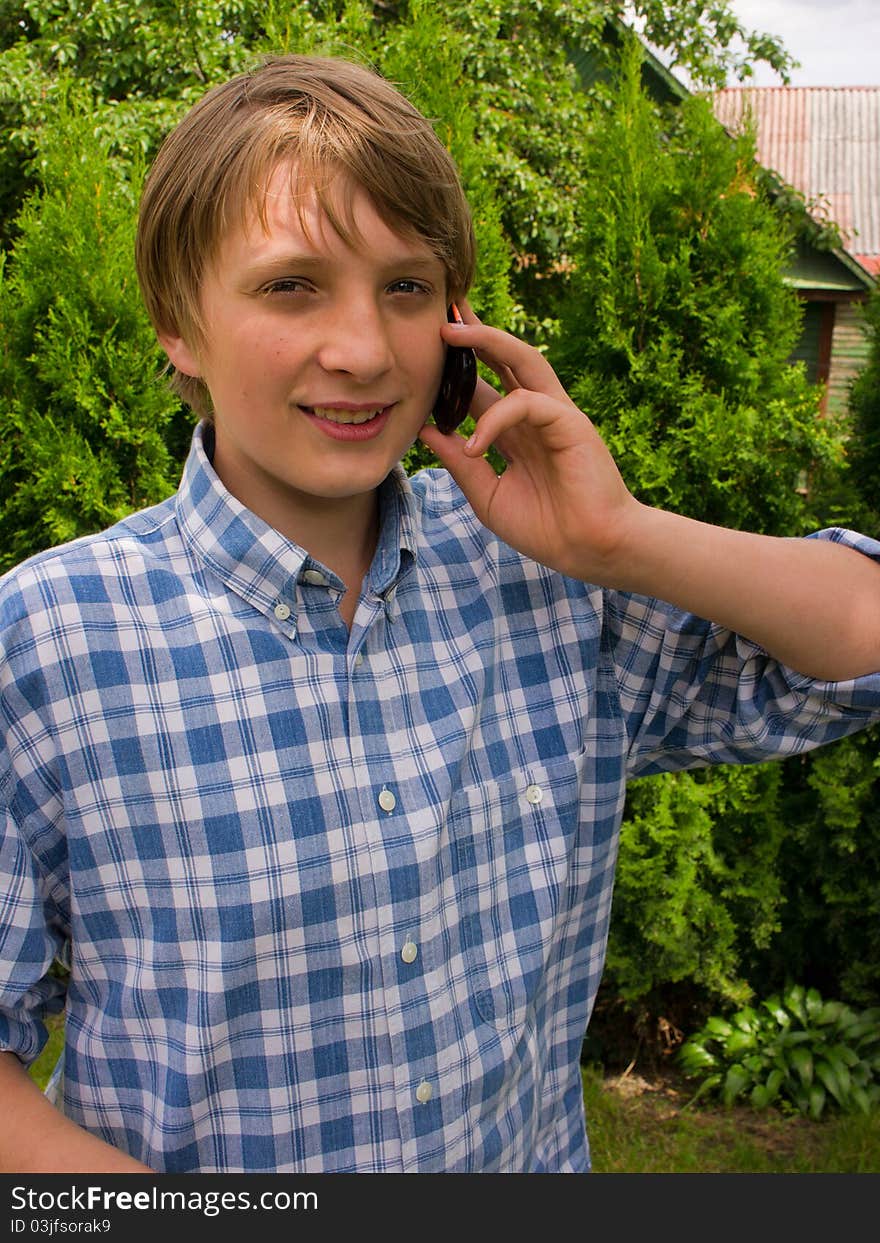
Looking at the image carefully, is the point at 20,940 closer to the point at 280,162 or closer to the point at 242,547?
the point at 242,547

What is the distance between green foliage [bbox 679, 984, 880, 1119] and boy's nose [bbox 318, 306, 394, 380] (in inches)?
131

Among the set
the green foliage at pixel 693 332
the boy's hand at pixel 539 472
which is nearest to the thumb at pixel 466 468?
the boy's hand at pixel 539 472

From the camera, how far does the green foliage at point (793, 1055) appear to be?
12.5 ft

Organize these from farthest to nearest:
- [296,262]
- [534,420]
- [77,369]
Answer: [77,369], [534,420], [296,262]

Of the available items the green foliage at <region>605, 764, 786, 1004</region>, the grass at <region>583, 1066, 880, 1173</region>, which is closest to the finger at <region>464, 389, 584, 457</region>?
the green foliage at <region>605, 764, 786, 1004</region>

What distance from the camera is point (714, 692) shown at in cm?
165

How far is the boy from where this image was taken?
1.31m

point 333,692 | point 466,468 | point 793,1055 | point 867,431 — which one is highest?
point 466,468

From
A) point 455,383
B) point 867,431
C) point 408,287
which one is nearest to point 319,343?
point 408,287

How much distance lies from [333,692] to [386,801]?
157 millimetres

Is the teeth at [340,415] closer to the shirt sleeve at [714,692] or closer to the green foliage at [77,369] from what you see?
the shirt sleeve at [714,692]

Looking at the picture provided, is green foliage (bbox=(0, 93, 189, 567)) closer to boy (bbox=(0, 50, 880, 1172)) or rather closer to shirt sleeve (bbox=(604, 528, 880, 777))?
boy (bbox=(0, 50, 880, 1172))

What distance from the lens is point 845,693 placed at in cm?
153
